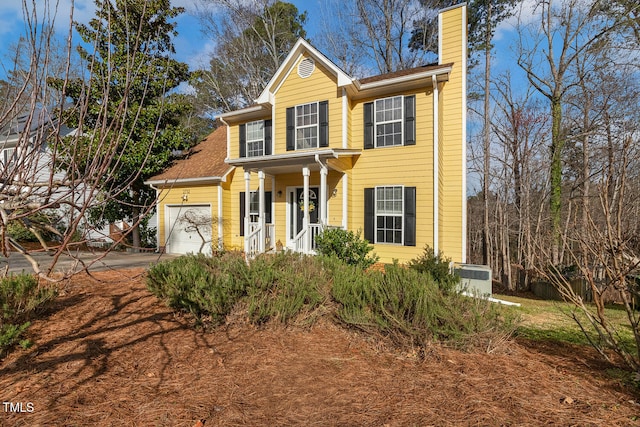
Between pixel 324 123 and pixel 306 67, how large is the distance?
A: 207cm

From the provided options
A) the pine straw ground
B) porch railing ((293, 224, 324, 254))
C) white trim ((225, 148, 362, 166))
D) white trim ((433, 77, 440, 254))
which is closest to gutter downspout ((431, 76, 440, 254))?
white trim ((433, 77, 440, 254))

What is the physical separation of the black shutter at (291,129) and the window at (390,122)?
236 centimetres

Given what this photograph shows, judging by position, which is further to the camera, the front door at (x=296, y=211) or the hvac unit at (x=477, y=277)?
the front door at (x=296, y=211)

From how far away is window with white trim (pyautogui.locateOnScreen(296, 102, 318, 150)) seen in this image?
10.4 m

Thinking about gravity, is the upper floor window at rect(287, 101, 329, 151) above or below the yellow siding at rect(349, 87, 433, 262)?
above

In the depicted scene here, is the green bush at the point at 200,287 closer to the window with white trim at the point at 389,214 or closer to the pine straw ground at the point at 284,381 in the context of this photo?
the pine straw ground at the point at 284,381

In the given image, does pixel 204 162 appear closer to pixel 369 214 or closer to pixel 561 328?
pixel 369 214

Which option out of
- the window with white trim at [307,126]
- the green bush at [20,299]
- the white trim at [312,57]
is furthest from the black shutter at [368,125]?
the green bush at [20,299]

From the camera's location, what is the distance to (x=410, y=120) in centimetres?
922

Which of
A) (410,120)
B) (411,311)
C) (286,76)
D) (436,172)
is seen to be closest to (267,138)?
(286,76)

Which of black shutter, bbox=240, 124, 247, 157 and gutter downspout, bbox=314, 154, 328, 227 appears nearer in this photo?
gutter downspout, bbox=314, 154, 328, 227

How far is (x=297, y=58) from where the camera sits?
10.7 metres

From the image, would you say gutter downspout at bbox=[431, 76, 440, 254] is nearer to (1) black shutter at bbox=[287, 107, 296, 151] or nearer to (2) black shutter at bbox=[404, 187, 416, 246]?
(2) black shutter at bbox=[404, 187, 416, 246]

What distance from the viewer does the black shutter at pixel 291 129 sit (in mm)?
10703
